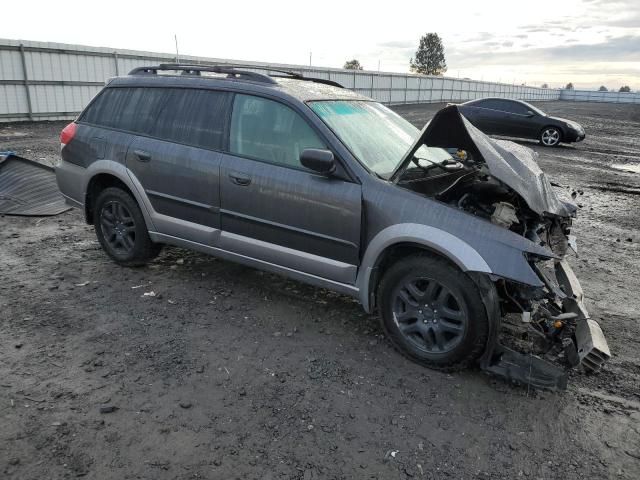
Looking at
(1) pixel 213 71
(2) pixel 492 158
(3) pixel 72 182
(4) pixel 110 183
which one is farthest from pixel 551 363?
(3) pixel 72 182

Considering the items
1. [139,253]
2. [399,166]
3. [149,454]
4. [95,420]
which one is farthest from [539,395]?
[139,253]

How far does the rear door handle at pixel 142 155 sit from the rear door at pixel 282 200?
851 mm

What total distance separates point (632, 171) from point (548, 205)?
10.3 metres

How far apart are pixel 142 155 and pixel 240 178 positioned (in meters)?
1.14

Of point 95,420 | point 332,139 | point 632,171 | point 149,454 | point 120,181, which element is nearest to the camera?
point 149,454

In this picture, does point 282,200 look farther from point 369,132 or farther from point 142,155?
point 142,155

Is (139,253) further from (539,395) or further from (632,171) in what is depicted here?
(632,171)

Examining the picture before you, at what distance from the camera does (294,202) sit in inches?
143

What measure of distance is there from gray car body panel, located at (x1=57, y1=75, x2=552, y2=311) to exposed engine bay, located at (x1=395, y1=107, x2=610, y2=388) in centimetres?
20

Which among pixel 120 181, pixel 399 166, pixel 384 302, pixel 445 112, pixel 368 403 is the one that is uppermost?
pixel 445 112

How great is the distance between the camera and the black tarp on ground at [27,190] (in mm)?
6598

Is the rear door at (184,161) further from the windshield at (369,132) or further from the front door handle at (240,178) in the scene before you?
the windshield at (369,132)

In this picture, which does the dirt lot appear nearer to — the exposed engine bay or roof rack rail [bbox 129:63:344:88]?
the exposed engine bay

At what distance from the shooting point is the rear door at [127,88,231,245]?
4.07 m
